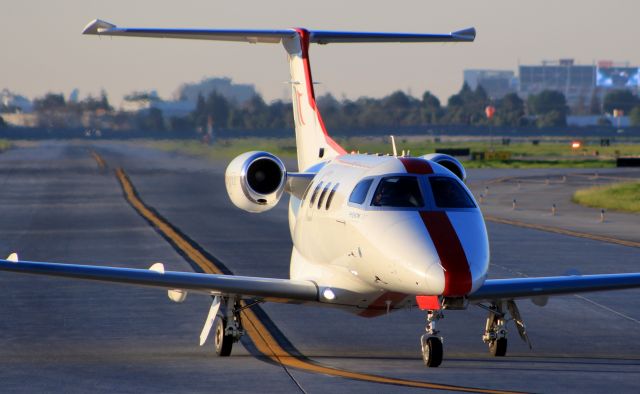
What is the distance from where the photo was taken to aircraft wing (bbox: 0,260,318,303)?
16.7 m

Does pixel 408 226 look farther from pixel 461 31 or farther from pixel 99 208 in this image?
pixel 99 208

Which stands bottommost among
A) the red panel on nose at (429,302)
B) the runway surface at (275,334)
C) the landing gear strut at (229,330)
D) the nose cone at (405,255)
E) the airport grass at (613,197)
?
the airport grass at (613,197)

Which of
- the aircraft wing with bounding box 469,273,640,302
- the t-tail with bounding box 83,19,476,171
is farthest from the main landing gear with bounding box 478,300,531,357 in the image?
the t-tail with bounding box 83,19,476,171

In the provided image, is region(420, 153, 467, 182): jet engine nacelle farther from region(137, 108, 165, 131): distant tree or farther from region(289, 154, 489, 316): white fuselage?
region(137, 108, 165, 131): distant tree

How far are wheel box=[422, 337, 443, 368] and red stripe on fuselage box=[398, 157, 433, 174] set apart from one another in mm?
2169

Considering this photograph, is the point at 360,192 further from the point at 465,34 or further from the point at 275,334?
the point at 465,34

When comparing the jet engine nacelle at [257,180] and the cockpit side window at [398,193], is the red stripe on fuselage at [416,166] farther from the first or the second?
the jet engine nacelle at [257,180]

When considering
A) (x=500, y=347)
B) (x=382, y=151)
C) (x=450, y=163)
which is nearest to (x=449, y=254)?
(x=500, y=347)

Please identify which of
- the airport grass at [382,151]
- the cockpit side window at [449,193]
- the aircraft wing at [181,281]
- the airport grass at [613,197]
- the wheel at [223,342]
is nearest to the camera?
the cockpit side window at [449,193]

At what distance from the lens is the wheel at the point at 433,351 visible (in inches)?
631

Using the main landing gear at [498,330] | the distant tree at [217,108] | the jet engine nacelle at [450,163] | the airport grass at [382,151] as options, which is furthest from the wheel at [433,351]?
the distant tree at [217,108]

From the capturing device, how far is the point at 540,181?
74.2 m

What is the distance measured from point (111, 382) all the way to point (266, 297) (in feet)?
8.84

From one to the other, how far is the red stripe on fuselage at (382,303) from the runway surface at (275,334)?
1.91ft
